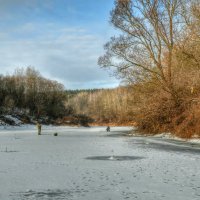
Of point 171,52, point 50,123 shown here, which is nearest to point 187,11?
point 171,52

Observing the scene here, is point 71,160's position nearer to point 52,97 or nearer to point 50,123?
point 50,123

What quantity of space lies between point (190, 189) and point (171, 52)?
64.7ft

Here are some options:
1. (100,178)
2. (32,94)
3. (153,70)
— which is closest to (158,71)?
(153,70)

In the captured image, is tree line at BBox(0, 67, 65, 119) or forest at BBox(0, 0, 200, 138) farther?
tree line at BBox(0, 67, 65, 119)

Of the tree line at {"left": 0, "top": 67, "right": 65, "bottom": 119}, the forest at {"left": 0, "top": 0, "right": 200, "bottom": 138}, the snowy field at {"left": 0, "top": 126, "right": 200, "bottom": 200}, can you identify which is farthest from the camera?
the tree line at {"left": 0, "top": 67, "right": 65, "bottom": 119}

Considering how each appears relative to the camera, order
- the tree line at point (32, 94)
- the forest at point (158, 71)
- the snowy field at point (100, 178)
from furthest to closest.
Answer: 1. the tree line at point (32, 94)
2. the forest at point (158, 71)
3. the snowy field at point (100, 178)

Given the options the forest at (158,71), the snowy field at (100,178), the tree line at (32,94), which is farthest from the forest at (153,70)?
the tree line at (32,94)

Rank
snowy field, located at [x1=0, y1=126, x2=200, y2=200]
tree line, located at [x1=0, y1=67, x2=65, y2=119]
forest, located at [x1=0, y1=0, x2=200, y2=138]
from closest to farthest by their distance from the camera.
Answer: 1. snowy field, located at [x1=0, y1=126, x2=200, y2=200]
2. forest, located at [x1=0, y1=0, x2=200, y2=138]
3. tree line, located at [x1=0, y1=67, x2=65, y2=119]

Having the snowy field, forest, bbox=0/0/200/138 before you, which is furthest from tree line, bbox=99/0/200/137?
the snowy field

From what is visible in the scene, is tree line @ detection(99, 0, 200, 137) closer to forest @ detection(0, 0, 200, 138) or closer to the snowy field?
forest @ detection(0, 0, 200, 138)

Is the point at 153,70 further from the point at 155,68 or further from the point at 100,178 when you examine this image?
the point at 100,178

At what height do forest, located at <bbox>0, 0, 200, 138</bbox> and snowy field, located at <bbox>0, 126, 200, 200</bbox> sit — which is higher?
forest, located at <bbox>0, 0, 200, 138</bbox>

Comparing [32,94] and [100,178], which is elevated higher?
[32,94]

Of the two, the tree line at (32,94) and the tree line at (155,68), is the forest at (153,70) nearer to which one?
the tree line at (155,68)
